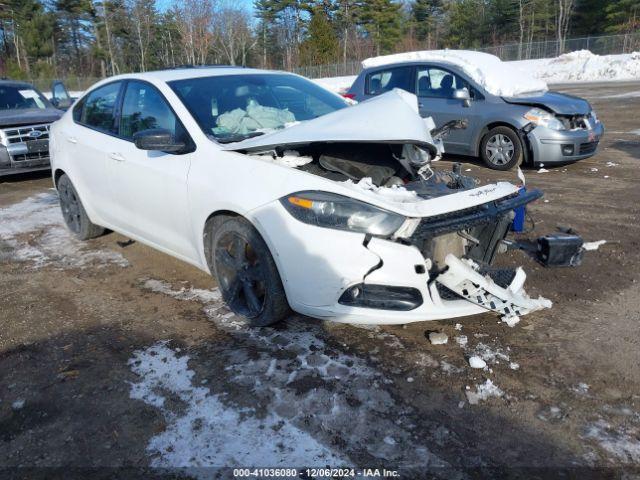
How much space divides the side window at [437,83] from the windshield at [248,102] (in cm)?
440

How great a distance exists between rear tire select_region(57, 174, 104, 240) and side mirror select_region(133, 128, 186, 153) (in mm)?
1988

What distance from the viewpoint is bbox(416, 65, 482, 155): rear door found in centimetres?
833

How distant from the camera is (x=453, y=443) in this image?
2404mm

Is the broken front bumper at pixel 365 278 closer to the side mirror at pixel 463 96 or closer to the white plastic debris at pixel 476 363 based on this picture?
the white plastic debris at pixel 476 363

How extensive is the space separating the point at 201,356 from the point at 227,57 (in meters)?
→ 54.6

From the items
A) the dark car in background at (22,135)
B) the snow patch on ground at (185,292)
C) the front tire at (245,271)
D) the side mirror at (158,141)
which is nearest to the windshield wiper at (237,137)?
the side mirror at (158,141)

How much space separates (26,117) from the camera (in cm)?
877

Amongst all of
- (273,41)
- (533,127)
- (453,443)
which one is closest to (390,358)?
(453,443)

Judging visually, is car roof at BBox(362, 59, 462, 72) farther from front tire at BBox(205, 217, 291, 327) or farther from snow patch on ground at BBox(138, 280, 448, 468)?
snow patch on ground at BBox(138, 280, 448, 468)

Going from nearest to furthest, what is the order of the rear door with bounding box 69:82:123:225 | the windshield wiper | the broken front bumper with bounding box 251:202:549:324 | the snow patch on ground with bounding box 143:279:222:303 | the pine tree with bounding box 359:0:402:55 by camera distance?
the broken front bumper with bounding box 251:202:549:324 < the windshield wiper < the snow patch on ground with bounding box 143:279:222:303 < the rear door with bounding box 69:82:123:225 < the pine tree with bounding box 359:0:402:55

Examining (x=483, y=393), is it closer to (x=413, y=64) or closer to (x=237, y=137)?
(x=237, y=137)

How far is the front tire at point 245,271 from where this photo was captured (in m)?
3.29

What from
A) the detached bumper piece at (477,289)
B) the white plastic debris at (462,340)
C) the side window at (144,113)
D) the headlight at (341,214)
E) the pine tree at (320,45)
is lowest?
the white plastic debris at (462,340)

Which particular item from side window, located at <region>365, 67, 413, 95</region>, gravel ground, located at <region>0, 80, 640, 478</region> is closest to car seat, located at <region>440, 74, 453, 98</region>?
side window, located at <region>365, 67, 413, 95</region>
